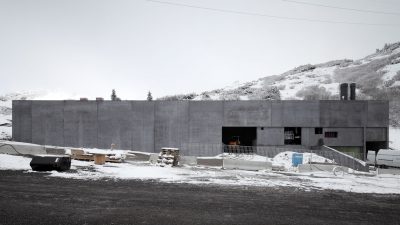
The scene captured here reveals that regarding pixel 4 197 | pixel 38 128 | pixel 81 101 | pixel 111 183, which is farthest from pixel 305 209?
pixel 38 128

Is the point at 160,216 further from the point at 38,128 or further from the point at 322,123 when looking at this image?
the point at 38,128

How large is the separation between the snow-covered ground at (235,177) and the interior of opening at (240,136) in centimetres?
1411

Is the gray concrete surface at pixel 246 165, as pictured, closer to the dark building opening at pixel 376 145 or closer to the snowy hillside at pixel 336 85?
the dark building opening at pixel 376 145

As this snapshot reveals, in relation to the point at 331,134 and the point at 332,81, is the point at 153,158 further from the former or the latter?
the point at 332,81

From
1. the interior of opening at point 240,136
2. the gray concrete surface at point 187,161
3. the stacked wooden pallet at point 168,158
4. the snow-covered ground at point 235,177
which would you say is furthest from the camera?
the interior of opening at point 240,136

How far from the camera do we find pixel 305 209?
435 inches

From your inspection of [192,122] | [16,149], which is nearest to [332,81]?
[192,122]

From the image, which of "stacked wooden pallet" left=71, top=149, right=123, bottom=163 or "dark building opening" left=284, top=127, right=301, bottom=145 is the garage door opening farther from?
"stacked wooden pallet" left=71, top=149, right=123, bottom=163

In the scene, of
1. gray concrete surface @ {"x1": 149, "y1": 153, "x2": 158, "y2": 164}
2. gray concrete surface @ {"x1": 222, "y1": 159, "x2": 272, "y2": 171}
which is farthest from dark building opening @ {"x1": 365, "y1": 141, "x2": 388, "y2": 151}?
gray concrete surface @ {"x1": 149, "y1": 153, "x2": 158, "y2": 164}

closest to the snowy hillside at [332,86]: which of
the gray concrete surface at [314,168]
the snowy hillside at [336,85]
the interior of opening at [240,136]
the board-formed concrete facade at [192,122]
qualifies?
the snowy hillside at [336,85]

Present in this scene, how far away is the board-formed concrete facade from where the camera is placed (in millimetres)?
31172

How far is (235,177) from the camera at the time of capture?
1836cm

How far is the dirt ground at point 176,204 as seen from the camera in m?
9.65

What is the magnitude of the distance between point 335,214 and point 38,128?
3105 cm
